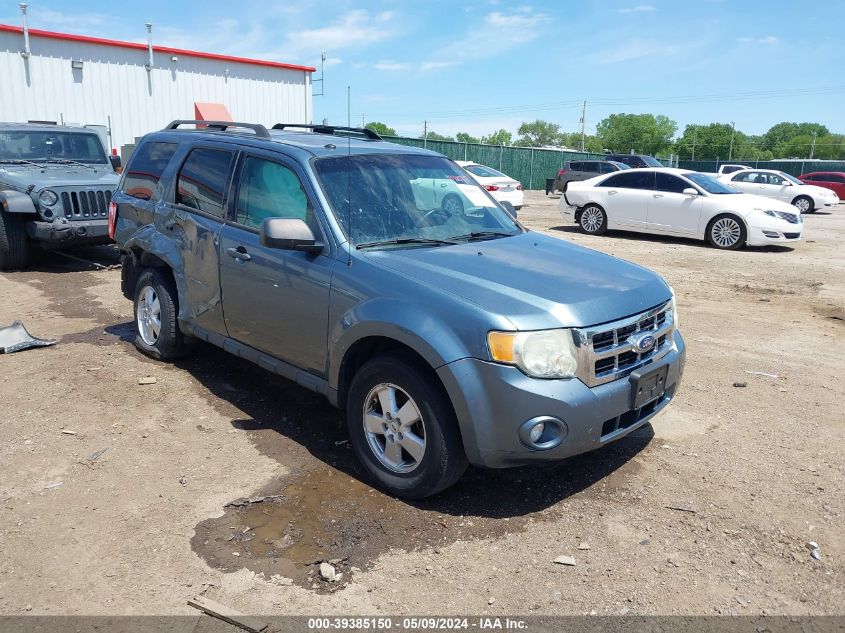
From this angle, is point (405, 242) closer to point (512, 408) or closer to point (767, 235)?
point (512, 408)

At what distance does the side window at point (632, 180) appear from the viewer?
14805 millimetres

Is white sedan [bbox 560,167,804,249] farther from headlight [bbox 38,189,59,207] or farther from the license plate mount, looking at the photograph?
the license plate mount

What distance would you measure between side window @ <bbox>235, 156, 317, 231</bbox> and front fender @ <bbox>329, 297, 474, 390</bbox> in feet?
2.33

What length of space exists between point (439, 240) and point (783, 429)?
8.86 feet

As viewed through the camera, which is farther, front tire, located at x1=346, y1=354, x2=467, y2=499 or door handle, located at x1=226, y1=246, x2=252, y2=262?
door handle, located at x1=226, y1=246, x2=252, y2=262

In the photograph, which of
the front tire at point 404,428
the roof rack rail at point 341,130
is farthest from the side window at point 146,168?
the front tire at point 404,428

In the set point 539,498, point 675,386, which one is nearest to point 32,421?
point 539,498

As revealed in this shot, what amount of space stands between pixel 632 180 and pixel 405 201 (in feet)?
38.6

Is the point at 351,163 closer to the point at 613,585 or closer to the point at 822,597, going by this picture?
the point at 613,585

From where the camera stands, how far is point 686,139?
95938mm

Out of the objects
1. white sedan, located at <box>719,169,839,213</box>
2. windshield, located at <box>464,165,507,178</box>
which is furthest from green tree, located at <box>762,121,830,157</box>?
windshield, located at <box>464,165,507,178</box>

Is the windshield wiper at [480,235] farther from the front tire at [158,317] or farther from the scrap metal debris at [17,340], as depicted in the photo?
the scrap metal debris at [17,340]

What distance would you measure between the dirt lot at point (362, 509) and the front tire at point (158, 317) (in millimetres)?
167

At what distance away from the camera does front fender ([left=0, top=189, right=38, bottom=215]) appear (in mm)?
9562
